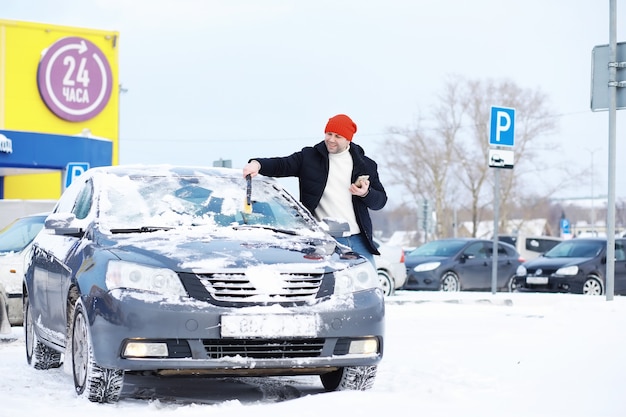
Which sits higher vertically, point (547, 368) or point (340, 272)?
point (340, 272)

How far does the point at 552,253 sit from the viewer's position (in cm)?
2389

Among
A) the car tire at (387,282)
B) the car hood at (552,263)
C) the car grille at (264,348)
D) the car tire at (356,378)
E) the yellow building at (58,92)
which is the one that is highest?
the yellow building at (58,92)

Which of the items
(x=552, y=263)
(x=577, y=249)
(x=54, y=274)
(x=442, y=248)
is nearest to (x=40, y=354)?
(x=54, y=274)

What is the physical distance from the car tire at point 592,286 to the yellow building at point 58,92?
44.1 feet

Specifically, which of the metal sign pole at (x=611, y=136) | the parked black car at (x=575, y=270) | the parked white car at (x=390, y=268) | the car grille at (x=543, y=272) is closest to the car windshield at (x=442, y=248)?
the parked black car at (x=575, y=270)

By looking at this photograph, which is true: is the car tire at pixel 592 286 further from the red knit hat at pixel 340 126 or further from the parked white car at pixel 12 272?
the red knit hat at pixel 340 126

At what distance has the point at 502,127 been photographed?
17.8m

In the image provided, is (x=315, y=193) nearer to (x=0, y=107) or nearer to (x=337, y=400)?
(x=337, y=400)

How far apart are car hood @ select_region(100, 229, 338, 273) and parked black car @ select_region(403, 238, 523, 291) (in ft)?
53.3

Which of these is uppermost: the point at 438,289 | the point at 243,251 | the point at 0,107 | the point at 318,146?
the point at 0,107

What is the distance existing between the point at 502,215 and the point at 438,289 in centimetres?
4793

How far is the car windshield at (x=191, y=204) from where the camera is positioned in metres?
7.09

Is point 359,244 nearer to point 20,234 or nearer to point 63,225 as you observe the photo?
point 63,225

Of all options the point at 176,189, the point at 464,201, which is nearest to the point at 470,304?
the point at 176,189
